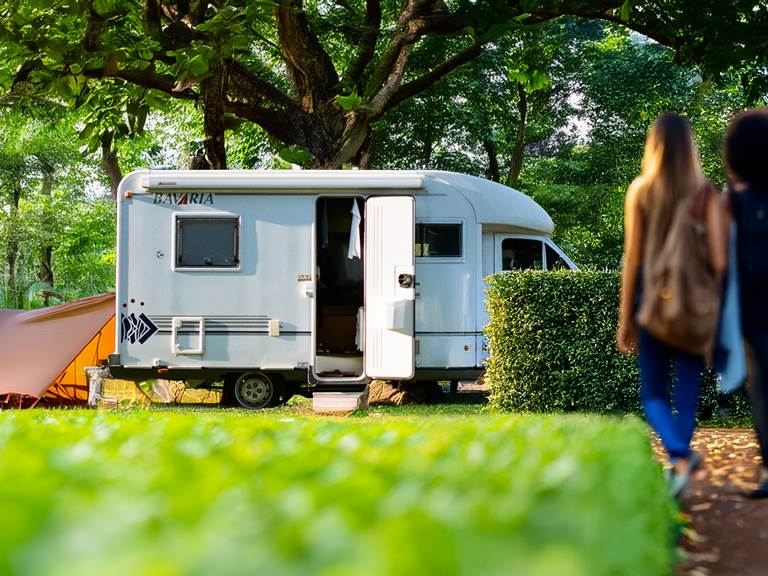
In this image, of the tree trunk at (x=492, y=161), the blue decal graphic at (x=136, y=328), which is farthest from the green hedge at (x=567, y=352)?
the tree trunk at (x=492, y=161)

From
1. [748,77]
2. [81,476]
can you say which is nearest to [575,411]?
[748,77]

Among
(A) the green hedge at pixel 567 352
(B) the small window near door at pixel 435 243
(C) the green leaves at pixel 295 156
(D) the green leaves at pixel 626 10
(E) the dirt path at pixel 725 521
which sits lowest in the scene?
(E) the dirt path at pixel 725 521

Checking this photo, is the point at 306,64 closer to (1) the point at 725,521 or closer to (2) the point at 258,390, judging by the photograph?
(2) the point at 258,390

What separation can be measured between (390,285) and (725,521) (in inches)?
298

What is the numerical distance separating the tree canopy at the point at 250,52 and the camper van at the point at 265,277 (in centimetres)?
159

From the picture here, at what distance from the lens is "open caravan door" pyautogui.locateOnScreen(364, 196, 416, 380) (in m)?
12.1

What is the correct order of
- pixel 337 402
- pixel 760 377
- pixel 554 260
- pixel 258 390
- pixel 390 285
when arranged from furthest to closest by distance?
pixel 554 260 → pixel 258 390 → pixel 390 285 → pixel 337 402 → pixel 760 377

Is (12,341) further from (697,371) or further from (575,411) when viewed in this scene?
(697,371)

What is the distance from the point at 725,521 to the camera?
4.80 m

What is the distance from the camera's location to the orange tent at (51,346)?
12.9 meters

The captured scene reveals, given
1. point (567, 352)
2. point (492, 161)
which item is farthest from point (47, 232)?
point (567, 352)

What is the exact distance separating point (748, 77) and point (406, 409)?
18.9 ft

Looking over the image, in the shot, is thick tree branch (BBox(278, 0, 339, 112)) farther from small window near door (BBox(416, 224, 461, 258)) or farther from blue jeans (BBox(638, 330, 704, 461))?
blue jeans (BBox(638, 330, 704, 461))

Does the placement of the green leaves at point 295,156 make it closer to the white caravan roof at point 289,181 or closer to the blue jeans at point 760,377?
the white caravan roof at point 289,181
